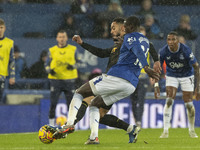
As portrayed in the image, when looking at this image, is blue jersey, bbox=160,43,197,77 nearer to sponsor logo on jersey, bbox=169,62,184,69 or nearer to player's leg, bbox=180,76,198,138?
sponsor logo on jersey, bbox=169,62,184,69

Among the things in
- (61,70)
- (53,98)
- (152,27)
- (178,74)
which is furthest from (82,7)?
(178,74)

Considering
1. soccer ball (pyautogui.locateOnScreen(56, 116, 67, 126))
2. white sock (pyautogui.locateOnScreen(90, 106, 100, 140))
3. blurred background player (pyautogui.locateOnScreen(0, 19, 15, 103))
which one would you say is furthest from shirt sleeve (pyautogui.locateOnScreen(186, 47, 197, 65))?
blurred background player (pyautogui.locateOnScreen(0, 19, 15, 103))

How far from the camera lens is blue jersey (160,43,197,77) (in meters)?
10.2

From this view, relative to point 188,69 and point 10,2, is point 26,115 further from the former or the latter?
point 10,2

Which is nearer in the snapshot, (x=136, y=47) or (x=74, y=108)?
(x=136, y=47)

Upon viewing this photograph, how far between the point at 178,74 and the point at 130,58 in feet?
9.68

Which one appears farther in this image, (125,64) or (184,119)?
(184,119)

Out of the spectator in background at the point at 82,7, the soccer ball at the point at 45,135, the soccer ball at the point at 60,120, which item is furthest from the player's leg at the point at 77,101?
the spectator in background at the point at 82,7

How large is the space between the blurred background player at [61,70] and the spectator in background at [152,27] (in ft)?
13.9

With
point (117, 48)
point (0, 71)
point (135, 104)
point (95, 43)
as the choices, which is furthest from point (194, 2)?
point (117, 48)

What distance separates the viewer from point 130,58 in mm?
7777

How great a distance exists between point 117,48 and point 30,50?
6579mm

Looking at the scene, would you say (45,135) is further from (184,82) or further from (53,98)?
(53,98)

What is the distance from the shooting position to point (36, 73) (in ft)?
47.9
